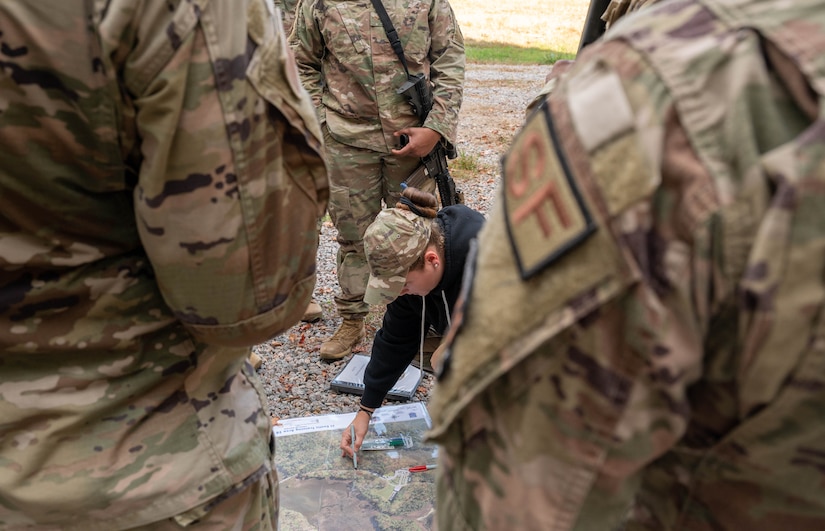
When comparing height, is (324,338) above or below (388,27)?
below

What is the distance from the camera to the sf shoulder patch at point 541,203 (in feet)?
2.00

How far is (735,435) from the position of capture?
0.67m

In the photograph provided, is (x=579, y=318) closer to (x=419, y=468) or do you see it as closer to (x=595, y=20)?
(x=595, y=20)

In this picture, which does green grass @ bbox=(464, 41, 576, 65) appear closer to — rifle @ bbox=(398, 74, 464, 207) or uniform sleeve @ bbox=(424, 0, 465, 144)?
uniform sleeve @ bbox=(424, 0, 465, 144)

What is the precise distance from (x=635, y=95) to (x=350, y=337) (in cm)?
303

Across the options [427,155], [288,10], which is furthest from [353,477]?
[288,10]

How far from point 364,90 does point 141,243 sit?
2.34 meters

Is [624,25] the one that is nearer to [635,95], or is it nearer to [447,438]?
[635,95]

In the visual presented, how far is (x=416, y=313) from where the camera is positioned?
7.85 feet

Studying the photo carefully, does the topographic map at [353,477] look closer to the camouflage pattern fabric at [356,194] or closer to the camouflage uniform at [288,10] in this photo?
the camouflage pattern fabric at [356,194]

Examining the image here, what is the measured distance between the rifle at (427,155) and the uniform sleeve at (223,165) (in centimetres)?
218

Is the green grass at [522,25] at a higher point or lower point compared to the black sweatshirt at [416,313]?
lower

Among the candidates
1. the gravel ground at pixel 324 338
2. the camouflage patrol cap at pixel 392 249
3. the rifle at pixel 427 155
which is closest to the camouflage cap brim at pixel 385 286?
the camouflage patrol cap at pixel 392 249

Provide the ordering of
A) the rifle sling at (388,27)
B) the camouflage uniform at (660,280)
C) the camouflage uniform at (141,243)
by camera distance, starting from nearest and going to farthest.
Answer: the camouflage uniform at (660,280), the camouflage uniform at (141,243), the rifle sling at (388,27)
